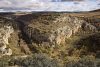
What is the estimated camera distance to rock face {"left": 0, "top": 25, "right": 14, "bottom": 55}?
35.8 m

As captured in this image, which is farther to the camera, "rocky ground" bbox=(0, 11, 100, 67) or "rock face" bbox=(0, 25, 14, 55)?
"rocky ground" bbox=(0, 11, 100, 67)

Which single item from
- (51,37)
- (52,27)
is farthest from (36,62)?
(52,27)

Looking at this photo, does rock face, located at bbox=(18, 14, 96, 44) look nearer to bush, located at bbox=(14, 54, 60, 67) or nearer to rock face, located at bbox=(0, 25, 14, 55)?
rock face, located at bbox=(0, 25, 14, 55)

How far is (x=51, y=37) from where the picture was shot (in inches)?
1661

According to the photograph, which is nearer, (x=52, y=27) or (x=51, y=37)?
(x=51, y=37)

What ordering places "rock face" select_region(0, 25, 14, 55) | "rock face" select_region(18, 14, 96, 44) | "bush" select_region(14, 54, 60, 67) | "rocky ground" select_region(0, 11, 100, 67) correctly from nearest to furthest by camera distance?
"bush" select_region(14, 54, 60, 67) → "rock face" select_region(0, 25, 14, 55) → "rocky ground" select_region(0, 11, 100, 67) → "rock face" select_region(18, 14, 96, 44)

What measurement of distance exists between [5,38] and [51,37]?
17.4ft

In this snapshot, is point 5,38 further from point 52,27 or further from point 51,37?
point 52,27

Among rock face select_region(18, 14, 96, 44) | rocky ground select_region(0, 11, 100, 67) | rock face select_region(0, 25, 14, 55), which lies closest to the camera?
rock face select_region(0, 25, 14, 55)

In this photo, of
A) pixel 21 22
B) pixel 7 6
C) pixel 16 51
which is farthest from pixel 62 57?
pixel 7 6

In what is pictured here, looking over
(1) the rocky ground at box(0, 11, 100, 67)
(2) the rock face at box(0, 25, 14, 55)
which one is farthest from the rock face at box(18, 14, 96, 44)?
(2) the rock face at box(0, 25, 14, 55)

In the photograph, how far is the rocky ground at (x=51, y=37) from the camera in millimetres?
38281

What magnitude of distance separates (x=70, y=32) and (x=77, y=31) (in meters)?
2.58

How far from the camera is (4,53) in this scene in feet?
115
